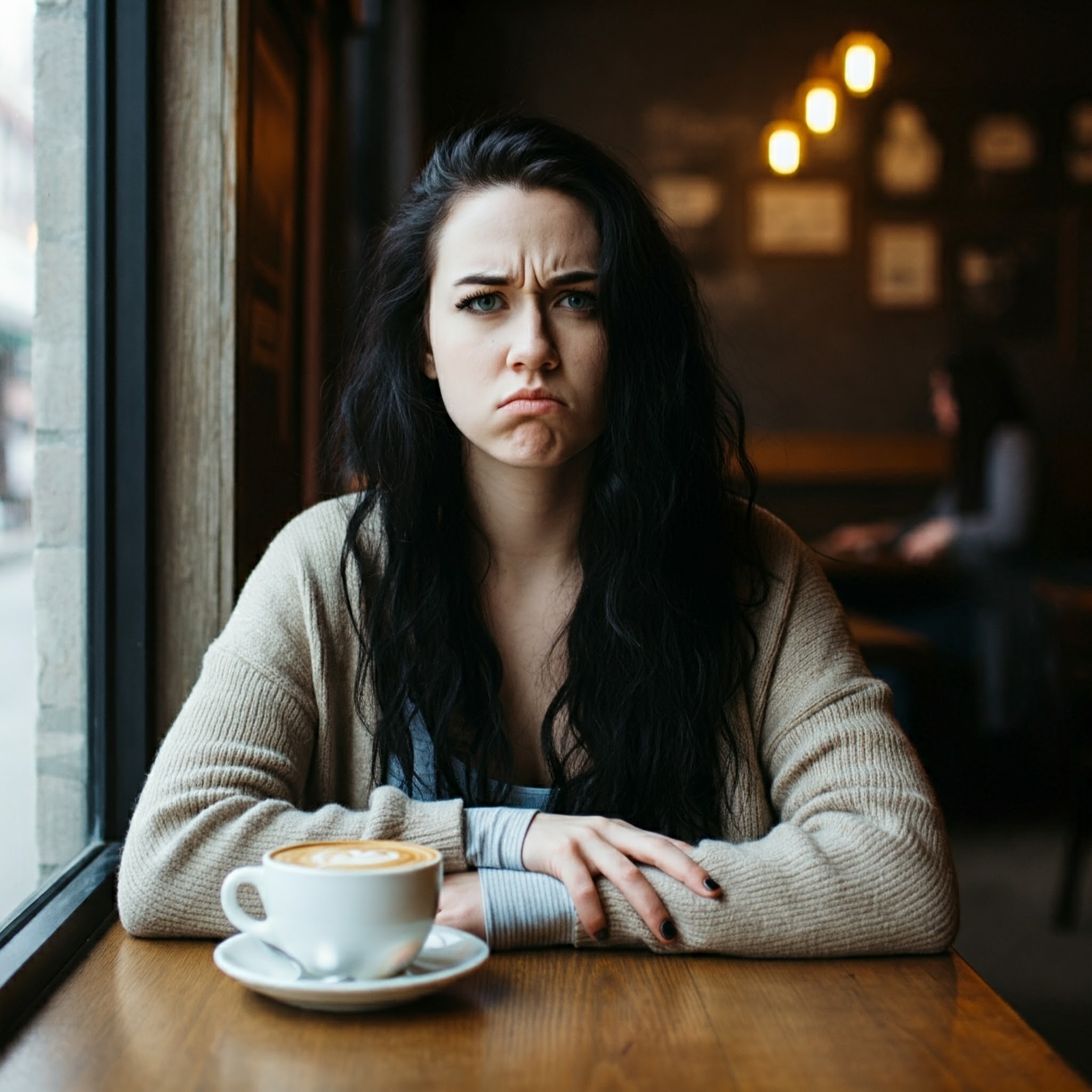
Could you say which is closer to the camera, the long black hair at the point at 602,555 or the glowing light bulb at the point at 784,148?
the long black hair at the point at 602,555

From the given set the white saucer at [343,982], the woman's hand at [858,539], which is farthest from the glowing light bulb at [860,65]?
the white saucer at [343,982]

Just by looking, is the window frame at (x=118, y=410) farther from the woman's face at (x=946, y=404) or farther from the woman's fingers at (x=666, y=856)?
the woman's face at (x=946, y=404)

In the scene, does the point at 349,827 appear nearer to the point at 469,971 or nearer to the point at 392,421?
the point at 469,971

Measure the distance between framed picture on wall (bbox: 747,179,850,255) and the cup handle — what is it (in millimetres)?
5409

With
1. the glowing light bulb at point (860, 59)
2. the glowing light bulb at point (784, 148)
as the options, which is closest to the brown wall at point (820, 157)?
the glowing light bulb at point (784, 148)

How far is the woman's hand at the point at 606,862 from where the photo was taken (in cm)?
110

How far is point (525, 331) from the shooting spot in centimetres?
136

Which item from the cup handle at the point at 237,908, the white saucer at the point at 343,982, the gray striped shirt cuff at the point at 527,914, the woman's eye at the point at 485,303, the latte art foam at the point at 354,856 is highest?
the woman's eye at the point at 485,303

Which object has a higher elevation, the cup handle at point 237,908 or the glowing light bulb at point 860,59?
the glowing light bulb at point 860,59

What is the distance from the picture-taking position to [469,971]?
36.5 inches

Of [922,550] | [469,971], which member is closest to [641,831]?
[469,971]

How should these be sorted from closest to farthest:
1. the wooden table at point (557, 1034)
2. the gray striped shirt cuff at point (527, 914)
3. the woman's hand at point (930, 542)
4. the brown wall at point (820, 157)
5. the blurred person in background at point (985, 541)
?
the wooden table at point (557, 1034) < the gray striped shirt cuff at point (527, 914) < the blurred person in background at point (985, 541) < the woman's hand at point (930, 542) < the brown wall at point (820, 157)

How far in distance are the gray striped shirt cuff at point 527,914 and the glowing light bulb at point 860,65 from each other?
135 inches

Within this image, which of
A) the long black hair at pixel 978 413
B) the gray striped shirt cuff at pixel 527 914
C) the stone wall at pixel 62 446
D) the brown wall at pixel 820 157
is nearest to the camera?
the gray striped shirt cuff at pixel 527 914
